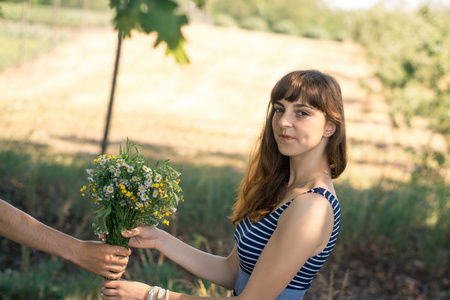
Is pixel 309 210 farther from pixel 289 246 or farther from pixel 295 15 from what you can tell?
pixel 295 15

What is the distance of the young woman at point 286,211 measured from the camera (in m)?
1.74

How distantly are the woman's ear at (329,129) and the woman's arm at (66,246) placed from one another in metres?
0.94

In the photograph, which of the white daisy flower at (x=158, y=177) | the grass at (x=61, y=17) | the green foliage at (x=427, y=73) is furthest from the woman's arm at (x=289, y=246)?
the grass at (x=61, y=17)

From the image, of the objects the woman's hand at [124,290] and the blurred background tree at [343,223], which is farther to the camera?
the blurred background tree at [343,223]

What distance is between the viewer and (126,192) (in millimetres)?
1868

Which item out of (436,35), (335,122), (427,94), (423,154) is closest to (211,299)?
(335,122)

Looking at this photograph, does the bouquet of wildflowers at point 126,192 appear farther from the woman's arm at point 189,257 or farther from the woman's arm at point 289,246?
the woman's arm at point 289,246

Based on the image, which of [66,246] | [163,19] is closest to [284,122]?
[163,19]

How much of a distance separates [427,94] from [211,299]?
340 inches

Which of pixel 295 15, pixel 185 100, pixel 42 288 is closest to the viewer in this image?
pixel 42 288

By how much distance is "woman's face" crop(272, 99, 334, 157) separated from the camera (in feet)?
6.41

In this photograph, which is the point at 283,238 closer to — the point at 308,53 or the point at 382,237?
the point at 382,237

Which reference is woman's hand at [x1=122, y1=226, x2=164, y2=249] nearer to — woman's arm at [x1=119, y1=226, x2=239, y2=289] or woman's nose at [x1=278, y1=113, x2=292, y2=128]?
woman's arm at [x1=119, y1=226, x2=239, y2=289]

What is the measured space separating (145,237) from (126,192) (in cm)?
31
